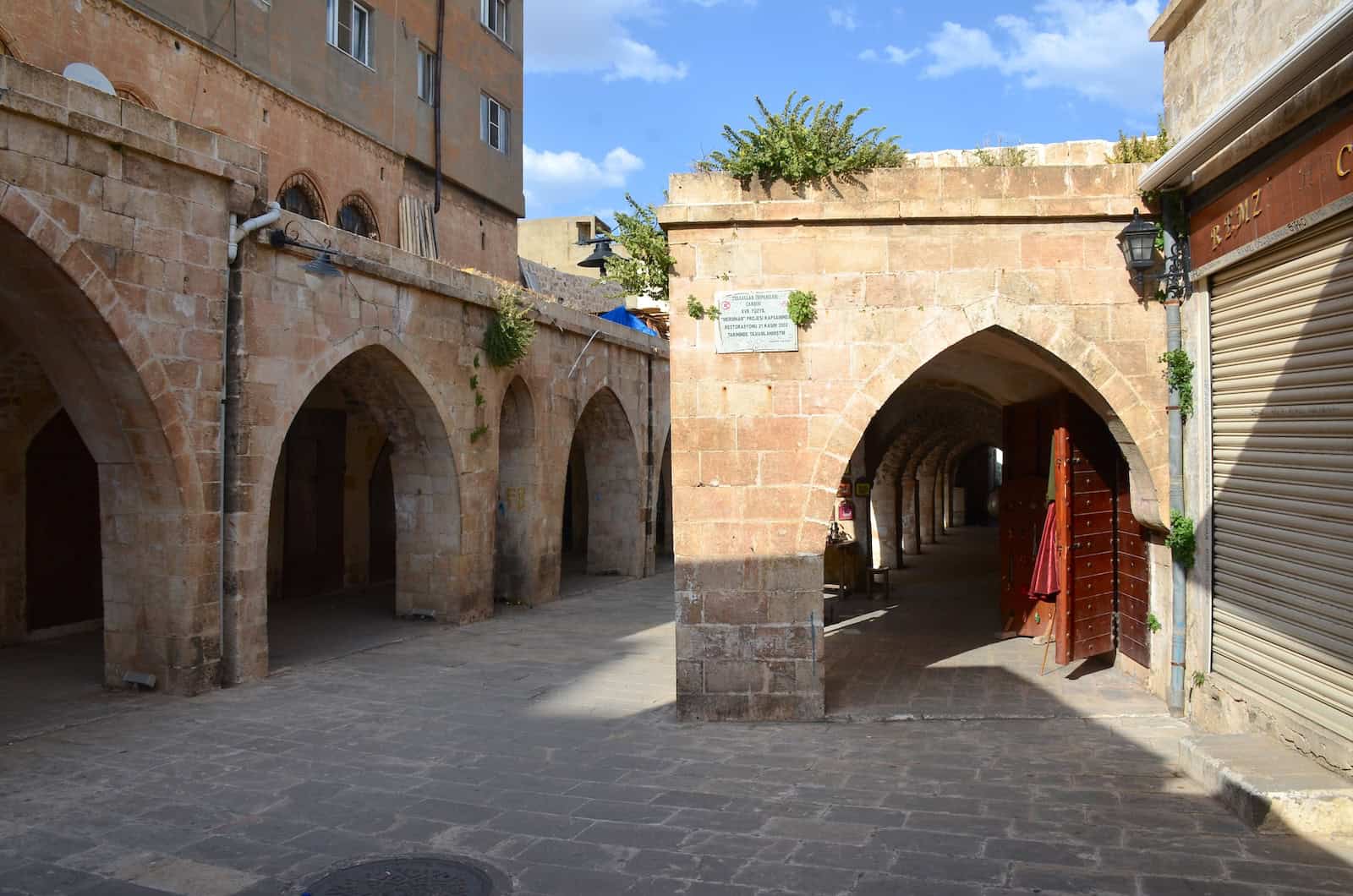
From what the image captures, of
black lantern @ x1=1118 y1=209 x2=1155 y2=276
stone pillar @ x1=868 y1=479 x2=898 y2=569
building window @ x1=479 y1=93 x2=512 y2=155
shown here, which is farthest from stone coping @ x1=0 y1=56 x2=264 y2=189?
stone pillar @ x1=868 y1=479 x2=898 y2=569

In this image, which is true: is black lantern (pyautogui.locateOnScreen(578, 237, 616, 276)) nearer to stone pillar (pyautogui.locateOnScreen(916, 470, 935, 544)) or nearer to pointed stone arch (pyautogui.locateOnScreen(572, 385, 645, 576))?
pointed stone arch (pyautogui.locateOnScreen(572, 385, 645, 576))

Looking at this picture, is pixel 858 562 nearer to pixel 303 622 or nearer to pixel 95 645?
pixel 303 622

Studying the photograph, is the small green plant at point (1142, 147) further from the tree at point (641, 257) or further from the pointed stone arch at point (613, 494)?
the pointed stone arch at point (613, 494)

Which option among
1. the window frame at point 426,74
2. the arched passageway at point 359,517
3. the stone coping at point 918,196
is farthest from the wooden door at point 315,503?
the stone coping at point 918,196

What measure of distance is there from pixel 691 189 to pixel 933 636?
5.79 meters

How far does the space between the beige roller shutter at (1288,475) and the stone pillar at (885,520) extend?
10.6m

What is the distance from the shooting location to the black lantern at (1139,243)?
690 centimetres

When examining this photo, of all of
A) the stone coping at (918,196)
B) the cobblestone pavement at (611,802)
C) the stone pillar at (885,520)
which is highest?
the stone coping at (918,196)

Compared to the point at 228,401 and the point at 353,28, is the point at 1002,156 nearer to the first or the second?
the point at 228,401

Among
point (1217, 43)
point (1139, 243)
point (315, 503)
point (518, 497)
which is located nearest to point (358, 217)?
point (315, 503)

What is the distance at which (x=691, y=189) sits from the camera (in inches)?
292

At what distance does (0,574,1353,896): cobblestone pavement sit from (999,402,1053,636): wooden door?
3.00 m

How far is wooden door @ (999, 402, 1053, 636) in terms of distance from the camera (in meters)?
9.63

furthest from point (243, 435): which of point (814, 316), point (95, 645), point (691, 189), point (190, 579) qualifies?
point (814, 316)
